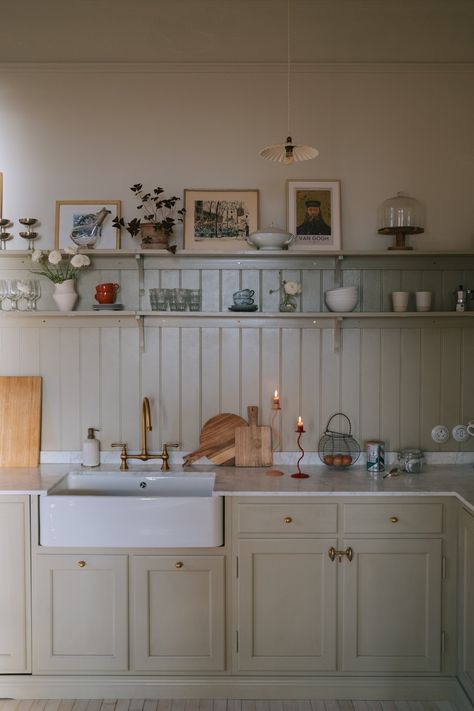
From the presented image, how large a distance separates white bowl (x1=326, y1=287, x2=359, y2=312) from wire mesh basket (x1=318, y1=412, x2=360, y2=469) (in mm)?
556

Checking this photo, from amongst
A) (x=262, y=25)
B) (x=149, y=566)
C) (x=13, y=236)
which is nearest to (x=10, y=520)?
(x=149, y=566)

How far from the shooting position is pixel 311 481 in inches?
115

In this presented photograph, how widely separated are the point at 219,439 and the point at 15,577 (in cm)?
114

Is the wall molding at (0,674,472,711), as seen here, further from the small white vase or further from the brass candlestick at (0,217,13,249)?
the brass candlestick at (0,217,13,249)

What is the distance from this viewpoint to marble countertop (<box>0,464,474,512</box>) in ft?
9.04

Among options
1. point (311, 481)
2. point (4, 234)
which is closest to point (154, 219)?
point (4, 234)

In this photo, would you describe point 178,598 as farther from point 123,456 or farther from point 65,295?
point 65,295

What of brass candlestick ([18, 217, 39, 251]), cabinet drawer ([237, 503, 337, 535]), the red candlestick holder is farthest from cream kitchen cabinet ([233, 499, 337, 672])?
brass candlestick ([18, 217, 39, 251])

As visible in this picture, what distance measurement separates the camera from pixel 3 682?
278 cm

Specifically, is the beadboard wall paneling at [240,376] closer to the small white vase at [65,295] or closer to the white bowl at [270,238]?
the small white vase at [65,295]

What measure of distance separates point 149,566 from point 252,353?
1178 millimetres

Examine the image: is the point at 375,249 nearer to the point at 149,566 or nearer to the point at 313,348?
the point at 313,348

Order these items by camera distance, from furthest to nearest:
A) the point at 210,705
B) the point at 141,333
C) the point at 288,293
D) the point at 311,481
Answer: the point at 141,333 → the point at 288,293 → the point at 311,481 → the point at 210,705

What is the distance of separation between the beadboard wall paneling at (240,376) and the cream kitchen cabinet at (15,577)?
1.99 feet
